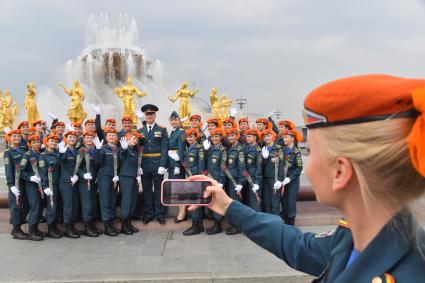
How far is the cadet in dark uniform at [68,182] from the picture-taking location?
19.0 feet

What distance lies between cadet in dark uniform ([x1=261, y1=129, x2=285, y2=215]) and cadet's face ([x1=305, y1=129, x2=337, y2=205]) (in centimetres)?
508

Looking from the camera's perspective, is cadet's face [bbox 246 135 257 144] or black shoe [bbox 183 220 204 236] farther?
cadet's face [bbox 246 135 257 144]

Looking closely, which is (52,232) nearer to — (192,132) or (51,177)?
(51,177)

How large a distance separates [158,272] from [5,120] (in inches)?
1080

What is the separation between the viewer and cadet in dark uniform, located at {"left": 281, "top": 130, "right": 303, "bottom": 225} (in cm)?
613

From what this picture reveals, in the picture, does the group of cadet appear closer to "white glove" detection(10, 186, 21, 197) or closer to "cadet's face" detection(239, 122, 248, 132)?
"white glove" detection(10, 186, 21, 197)

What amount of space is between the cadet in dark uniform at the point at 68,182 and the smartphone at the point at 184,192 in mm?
4488

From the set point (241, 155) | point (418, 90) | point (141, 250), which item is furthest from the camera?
point (241, 155)

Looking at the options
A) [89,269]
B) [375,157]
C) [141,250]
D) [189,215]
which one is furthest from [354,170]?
[189,215]

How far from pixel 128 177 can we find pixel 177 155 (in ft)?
2.98

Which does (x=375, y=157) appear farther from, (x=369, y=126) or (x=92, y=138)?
(x=92, y=138)

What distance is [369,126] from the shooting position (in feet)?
2.64

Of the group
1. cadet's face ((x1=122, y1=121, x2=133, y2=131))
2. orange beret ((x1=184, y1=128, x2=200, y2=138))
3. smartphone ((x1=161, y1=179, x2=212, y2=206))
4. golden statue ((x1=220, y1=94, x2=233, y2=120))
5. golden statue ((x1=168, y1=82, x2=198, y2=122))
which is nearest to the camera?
smartphone ((x1=161, y1=179, x2=212, y2=206))

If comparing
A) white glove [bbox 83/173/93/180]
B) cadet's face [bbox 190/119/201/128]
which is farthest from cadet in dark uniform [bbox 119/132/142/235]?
cadet's face [bbox 190/119/201/128]
